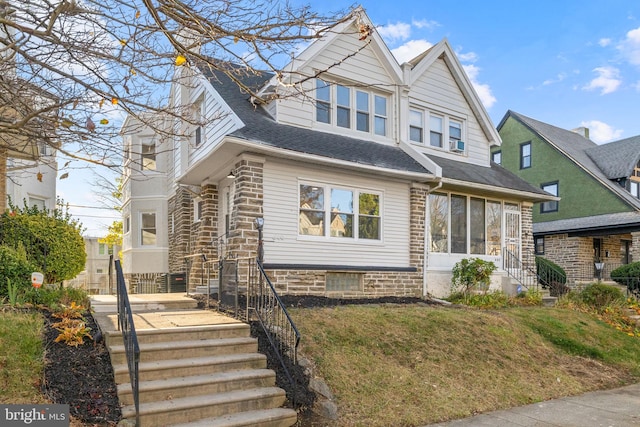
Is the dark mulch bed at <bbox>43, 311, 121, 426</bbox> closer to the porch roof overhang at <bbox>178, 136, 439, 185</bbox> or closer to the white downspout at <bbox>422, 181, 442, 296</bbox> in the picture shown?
the porch roof overhang at <bbox>178, 136, 439, 185</bbox>

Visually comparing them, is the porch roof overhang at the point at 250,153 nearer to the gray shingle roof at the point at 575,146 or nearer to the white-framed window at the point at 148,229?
the white-framed window at the point at 148,229

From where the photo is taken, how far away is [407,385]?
670 cm

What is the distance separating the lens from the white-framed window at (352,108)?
12.7 meters

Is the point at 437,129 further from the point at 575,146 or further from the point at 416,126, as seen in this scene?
the point at 575,146

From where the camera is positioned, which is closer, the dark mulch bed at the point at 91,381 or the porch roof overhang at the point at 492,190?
the dark mulch bed at the point at 91,381

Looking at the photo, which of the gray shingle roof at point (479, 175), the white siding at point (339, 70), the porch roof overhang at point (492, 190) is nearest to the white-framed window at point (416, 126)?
the gray shingle roof at point (479, 175)

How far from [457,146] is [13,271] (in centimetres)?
1252

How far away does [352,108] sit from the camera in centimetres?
1311

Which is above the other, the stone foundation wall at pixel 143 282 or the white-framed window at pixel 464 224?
the white-framed window at pixel 464 224

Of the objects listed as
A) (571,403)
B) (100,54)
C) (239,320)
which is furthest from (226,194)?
(571,403)

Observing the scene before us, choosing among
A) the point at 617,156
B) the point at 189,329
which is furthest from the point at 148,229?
the point at 617,156

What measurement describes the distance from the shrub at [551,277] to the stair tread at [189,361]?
12.0 meters

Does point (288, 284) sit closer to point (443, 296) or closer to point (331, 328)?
point (331, 328)

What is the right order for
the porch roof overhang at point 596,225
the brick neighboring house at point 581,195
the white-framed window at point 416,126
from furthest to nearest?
the brick neighboring house at point 581,195, the porch roof overhang at point 596,225, the white-framed window at point 416,126
